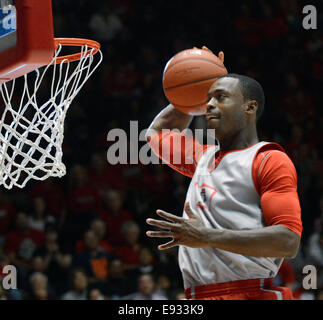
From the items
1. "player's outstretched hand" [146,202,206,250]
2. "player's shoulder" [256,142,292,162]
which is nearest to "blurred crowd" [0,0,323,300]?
"player's shoulder" [256,142,292,162]

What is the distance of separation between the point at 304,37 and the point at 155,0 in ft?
6.66

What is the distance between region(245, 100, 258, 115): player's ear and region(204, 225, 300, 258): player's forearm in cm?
60

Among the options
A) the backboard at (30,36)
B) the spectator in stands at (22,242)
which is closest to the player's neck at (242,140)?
the backboard at (30,36)

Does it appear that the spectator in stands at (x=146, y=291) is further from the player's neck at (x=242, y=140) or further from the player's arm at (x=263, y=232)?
the player's arm at (x=263, y=232)

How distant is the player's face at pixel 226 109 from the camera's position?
285cm

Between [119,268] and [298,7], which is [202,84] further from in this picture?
[298,7]

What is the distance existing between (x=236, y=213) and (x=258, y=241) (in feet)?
0.71

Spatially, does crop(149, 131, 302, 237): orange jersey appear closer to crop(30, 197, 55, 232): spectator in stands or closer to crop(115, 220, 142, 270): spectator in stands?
crop(115, 220, 142, 270): spectator in stands

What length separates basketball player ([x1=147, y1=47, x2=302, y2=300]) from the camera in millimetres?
2529

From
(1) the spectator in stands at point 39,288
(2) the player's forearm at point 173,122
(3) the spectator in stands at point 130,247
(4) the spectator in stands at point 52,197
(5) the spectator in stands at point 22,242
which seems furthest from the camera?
(4) the spectator in stands at point 52,197

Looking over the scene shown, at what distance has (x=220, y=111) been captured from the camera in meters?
2.85

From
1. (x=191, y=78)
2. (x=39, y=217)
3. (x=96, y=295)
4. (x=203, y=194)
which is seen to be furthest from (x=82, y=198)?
(x=203, y=194)

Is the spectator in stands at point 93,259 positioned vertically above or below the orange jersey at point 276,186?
below

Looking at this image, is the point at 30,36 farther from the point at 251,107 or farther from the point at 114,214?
the point at 114,214
